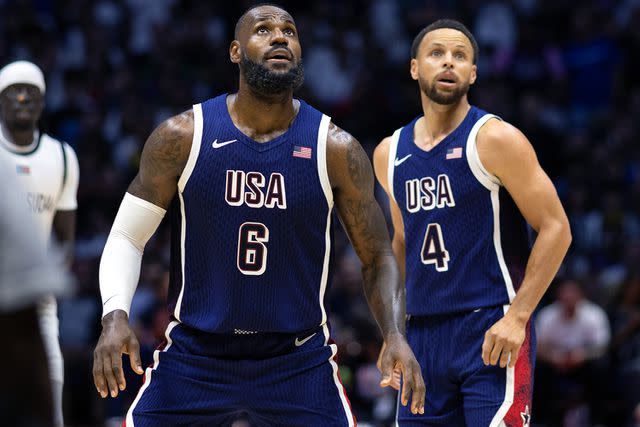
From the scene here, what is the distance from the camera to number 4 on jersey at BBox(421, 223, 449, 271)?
5.44m

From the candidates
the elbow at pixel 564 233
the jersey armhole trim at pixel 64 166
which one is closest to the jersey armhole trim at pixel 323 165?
the elbow at pixel 564 233

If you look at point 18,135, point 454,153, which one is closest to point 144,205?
point 454,153

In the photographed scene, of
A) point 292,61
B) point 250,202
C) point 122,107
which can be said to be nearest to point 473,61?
point 292,61

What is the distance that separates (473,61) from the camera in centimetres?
578

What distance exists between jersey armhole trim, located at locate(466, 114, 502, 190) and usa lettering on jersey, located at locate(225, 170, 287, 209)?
106cm

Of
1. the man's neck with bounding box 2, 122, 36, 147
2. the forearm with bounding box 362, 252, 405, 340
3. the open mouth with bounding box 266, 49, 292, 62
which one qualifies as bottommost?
the forearm with bounding box 362, 252, 405, 340

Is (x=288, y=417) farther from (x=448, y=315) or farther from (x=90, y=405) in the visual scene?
(x=90, y=405)

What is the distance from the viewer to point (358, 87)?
1339 centimetres

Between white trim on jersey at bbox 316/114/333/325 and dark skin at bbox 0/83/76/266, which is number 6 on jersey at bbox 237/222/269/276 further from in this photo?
dark skin at bbox 0/83/76/266

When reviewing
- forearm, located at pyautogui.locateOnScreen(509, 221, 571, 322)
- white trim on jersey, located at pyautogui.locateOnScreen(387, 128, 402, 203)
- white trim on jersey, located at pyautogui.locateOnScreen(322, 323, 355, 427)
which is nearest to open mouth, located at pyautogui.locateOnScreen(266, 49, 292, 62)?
white trim on jersey, located at pyautogui.locateOnScreen(387, 128, 402, 203)

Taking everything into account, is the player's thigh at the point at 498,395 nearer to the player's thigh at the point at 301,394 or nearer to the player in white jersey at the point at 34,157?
the player's thigh at the point at 301,394

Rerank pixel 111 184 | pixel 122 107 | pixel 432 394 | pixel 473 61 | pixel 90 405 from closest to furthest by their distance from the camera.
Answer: pixel 432 394 → pixel 473 61 → pixel 90 405 → pixel 111 184 → pixel 122 107

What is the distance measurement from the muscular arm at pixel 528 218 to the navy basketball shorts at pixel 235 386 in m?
0.84

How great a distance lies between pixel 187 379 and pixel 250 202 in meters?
0.77
